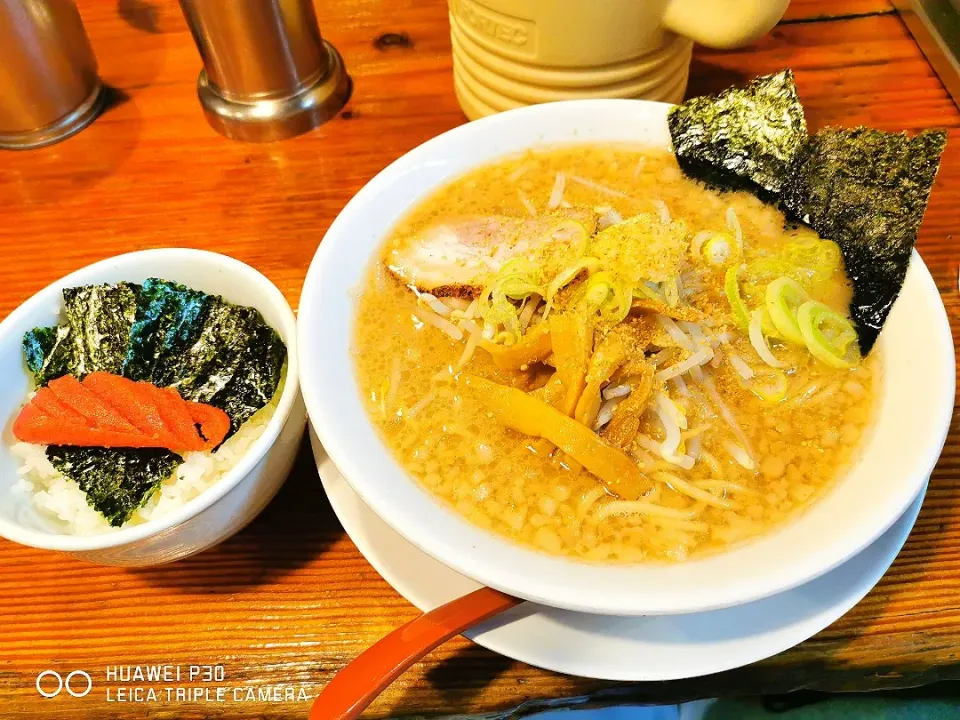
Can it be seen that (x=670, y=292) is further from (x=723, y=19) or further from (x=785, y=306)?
(x=723, y=19)

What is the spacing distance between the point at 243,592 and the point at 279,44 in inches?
49.8

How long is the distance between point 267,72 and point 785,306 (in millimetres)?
1342

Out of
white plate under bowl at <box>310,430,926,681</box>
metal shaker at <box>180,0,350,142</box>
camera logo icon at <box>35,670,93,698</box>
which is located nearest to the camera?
white plate under bowl at <box>310,430,926,681</box>

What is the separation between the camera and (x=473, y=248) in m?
1.21

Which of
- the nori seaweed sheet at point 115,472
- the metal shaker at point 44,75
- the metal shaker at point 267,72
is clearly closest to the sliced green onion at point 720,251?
the nori seaweed sheet at point 115,472

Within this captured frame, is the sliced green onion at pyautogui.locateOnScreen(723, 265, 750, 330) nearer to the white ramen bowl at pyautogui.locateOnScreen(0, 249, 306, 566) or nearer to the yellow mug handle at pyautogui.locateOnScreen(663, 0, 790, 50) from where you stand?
the yellow mug handle at pyautogui.locateOnScreen(663, 0, 790, 50)

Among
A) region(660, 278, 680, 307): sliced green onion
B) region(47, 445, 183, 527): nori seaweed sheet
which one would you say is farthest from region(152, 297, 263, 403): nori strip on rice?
region(660, 278, 680, 307): sliced green onion

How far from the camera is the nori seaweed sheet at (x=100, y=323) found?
115 centimetres

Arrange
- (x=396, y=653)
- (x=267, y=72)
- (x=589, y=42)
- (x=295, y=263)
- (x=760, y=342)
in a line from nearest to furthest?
(x=396, y=653) → (x=760, y=342) → (x=589, y=42) → (x=295, y=263) → (x=267, y=72)

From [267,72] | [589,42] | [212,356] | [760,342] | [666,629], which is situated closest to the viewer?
[666,629]

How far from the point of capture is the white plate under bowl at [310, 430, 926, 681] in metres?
0.91

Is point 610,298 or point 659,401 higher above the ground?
Result: point 610,298

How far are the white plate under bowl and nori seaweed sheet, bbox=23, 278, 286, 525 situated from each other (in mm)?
403

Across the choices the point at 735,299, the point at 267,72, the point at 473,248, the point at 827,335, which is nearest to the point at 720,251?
the point at 735,299
